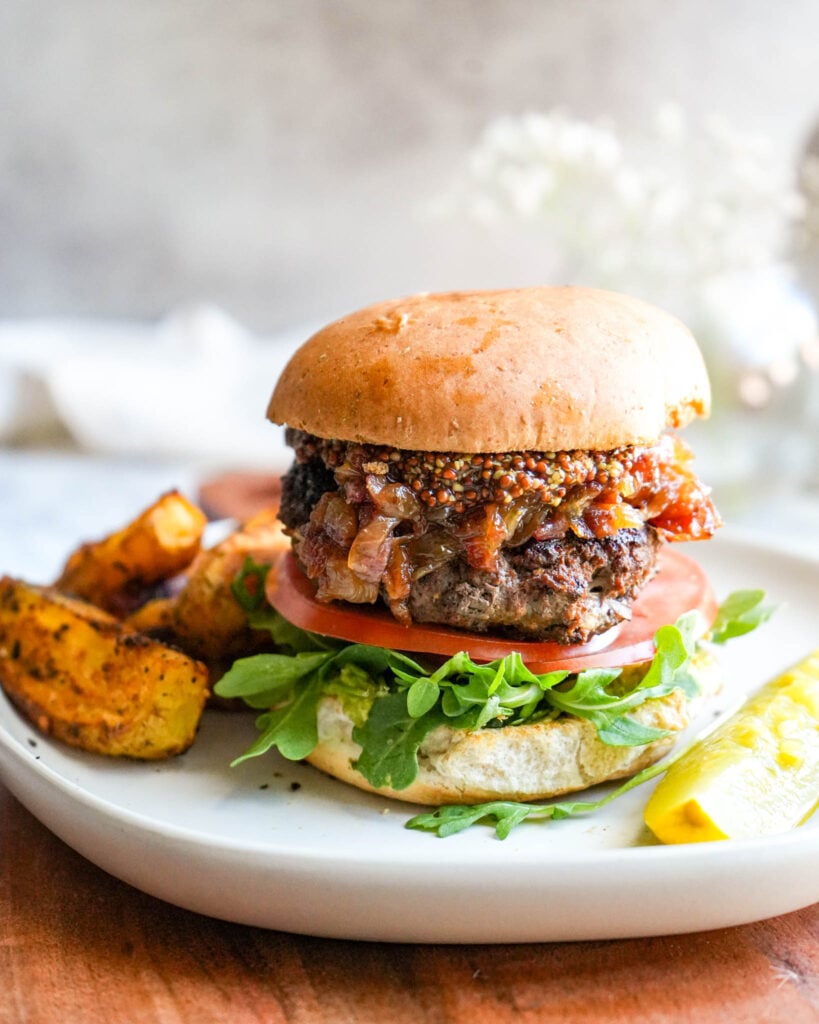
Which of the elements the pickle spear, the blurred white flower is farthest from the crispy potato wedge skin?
the blurred white flower

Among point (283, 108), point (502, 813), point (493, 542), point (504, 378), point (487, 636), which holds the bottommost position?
point (502, 813)

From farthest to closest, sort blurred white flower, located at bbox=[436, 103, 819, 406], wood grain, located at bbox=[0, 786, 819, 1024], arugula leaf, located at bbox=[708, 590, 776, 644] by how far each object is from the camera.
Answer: blurred white flower, located at bbox=[436, 103, 819, 406]
arugula leaf, located at bbox=[708, 590, 776, 644]
wood grain, located at bbox=[0, 786, 819, 1024]

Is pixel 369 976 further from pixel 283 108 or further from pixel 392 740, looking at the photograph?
→ pixel 283 108

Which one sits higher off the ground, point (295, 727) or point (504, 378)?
point (504, 378)

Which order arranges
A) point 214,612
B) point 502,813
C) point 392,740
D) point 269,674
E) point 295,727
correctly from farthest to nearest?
point 214,612 < point 269,674 < point 295,727 < point 392,740 < point 502,813

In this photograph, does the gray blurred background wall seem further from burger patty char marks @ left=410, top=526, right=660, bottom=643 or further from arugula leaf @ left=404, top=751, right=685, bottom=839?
arugula leaf @ left=404, top=751, right=685, bottom=839

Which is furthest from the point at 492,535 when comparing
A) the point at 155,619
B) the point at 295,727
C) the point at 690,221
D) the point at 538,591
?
the point at 690,221

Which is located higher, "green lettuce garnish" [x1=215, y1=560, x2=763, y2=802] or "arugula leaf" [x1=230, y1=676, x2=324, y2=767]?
"green lettuce garnish" [x1=215, y1=560, x2=763, y2=802]

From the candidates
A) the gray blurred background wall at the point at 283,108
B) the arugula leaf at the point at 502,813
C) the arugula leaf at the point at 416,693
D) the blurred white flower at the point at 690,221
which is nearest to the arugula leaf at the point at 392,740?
the arugula leaf at the point at 416,693
